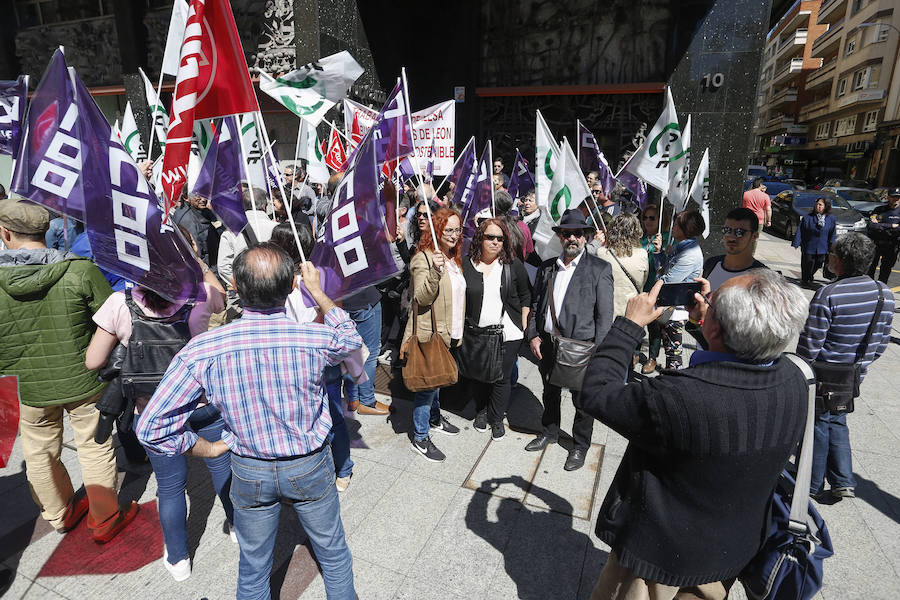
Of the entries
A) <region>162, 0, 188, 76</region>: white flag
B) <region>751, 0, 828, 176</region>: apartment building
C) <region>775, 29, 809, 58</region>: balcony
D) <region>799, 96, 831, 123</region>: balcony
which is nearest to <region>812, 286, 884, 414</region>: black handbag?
<region>162, 0, 188, 76</region>: white flag

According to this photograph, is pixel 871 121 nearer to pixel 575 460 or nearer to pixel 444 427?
pixel 575 460

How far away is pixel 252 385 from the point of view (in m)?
1.94

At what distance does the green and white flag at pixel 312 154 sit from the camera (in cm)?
652

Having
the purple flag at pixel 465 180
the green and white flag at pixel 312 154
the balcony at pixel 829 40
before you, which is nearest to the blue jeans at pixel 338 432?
the purple flag at pixel 465 180

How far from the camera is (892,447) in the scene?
4.19m

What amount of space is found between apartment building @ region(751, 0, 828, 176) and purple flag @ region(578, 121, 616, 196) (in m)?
49.2

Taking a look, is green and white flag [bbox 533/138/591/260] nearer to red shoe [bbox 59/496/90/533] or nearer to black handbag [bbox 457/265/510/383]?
black handbag [bbox 457/265/510/383]

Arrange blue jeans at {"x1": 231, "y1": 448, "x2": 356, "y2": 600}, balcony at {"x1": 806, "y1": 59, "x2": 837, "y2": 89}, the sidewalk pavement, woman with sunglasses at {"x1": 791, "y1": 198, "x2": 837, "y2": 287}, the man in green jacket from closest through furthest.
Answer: blue jeans at {"x1": 231, "y1": 448, "x2": 356, "y2": 600} → the man in green jacket → the sidewalk pavement → woman with sunglasses at {"x1": 791, "y1": 198, "x2": 837, "y2": 287} → balcony at {"x1": 806, "y1": 59, "x2": 837, "y2": 89}

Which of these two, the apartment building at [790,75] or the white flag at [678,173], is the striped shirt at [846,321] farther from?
the apartment building at [790,75]

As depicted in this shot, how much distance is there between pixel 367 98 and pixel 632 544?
10.9 meters

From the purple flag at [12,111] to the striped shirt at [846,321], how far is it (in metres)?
6.68

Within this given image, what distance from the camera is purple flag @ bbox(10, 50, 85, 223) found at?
242 cm

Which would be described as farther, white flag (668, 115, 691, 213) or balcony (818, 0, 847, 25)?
balcony (818, 0, 847, 25)

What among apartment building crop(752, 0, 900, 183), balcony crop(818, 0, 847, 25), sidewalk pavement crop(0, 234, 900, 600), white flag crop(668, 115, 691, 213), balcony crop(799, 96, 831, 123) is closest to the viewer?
sidewalk pavement crop(0, 234, 900, 600)
